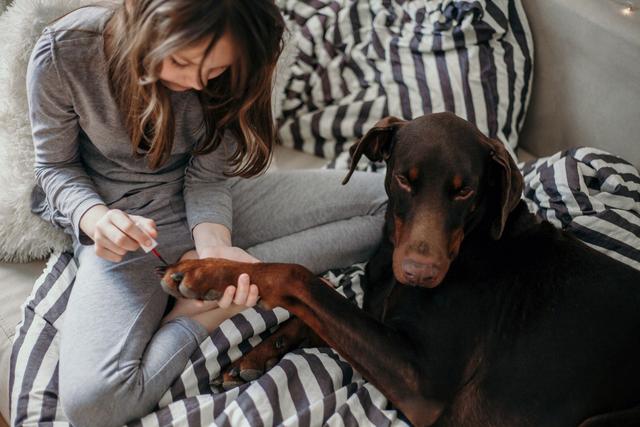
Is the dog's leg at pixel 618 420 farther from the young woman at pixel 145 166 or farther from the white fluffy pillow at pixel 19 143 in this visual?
the white fluffy pillow at pixel 19 143

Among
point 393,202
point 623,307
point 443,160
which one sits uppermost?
point 443,160

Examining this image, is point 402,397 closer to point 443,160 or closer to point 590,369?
point 590,369

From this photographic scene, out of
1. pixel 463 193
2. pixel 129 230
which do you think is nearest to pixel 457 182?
pixel 463 193

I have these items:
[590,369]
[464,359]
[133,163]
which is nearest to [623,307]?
[590,369]

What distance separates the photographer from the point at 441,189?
1.82m

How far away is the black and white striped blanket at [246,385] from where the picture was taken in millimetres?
1834

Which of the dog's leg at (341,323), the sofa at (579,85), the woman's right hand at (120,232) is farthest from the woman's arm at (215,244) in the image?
the sofa at (579,85)

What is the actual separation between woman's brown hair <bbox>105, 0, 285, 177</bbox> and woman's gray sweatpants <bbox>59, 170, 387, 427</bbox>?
220 mm

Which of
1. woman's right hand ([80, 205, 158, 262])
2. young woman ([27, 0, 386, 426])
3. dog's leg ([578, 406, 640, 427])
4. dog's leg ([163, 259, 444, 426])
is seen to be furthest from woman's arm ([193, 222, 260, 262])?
dog's leg ([578, 406, 640, 427])

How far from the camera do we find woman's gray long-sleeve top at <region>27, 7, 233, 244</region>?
1.79 meters

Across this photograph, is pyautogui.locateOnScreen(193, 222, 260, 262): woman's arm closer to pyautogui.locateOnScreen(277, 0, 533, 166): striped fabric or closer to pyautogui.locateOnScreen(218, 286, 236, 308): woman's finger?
pyautogui.locateOnScreen(218, 286, 236, 308): woman's finger

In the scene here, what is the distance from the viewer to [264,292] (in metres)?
1.83

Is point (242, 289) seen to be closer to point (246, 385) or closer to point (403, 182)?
point (246, 385)

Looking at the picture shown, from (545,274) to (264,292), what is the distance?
737 millimetres
